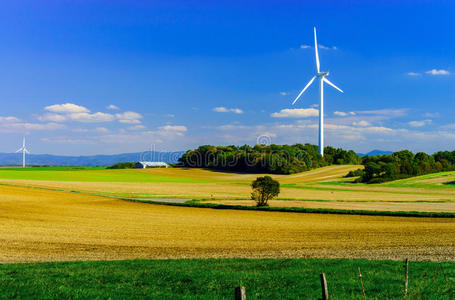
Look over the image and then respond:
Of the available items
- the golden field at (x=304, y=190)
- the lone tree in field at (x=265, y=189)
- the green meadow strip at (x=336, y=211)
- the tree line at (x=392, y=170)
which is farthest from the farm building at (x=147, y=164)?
the lone tree in field at (x=265, y=189)

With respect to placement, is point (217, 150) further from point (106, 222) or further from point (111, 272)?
point (111, 272)

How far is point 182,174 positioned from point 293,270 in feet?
348

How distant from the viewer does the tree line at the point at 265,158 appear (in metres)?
118

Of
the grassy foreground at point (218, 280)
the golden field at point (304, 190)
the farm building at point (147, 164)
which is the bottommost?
the golden field at point (304, 190)

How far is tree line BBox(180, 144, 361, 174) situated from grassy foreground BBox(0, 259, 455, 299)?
10124 cm

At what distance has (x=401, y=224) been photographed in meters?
30.3

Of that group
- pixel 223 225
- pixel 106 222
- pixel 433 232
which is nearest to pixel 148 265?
pixel 223 225

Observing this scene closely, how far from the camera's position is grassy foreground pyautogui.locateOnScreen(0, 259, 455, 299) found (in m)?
9.88

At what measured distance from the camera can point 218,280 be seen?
38.0 feet

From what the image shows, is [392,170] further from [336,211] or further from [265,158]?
[336,211]

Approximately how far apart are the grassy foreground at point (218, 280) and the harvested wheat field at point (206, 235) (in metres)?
4.04

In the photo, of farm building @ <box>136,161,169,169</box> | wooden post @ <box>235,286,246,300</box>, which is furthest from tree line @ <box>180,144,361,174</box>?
wooden post @ <box>235,286,246,300</box>

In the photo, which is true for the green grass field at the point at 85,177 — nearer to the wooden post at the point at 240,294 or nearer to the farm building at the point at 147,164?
the farm building at the point at 147,164

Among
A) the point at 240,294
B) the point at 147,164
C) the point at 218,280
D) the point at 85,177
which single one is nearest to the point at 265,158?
the point at 85,177
